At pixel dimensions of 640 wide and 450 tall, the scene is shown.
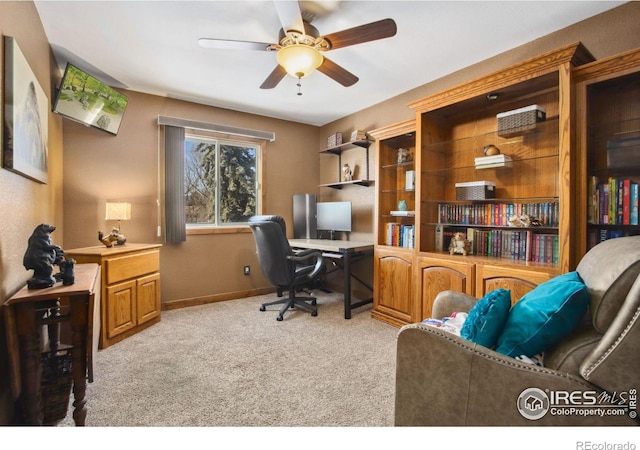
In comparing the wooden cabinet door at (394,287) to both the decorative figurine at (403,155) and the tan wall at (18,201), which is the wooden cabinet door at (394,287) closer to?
the decorative figurine at (403,155)

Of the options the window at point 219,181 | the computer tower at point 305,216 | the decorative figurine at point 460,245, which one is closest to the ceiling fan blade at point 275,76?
the window at point 219,181

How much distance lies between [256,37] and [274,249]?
1858 millimetres

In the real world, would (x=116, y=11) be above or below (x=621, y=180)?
above

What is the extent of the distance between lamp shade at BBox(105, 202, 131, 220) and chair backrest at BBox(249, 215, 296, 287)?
120 cm

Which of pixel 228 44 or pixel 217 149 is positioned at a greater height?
pixel 228 44

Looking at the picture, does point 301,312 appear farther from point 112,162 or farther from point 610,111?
point 610,111

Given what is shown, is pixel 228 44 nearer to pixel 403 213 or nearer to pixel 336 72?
pixel 336 72

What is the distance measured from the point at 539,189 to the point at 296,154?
3.11 m

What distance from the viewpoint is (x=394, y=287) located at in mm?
3166

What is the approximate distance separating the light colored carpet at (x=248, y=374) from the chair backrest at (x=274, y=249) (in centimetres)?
47

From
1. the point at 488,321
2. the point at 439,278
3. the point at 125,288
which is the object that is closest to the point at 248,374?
the point at 125,288

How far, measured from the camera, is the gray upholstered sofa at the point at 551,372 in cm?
92

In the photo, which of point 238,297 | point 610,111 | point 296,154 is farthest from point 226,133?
point 610,111
